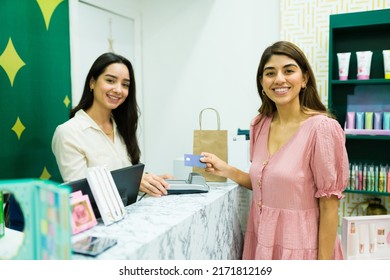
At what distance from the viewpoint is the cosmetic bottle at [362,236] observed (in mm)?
2029

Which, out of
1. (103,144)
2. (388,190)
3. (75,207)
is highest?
(103,144)

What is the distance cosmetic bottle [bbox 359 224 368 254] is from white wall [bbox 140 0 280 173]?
3.72 feet

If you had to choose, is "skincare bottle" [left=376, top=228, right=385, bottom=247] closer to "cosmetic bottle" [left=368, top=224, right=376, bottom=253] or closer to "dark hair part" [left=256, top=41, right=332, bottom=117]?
"cosmetic bottle" [left=368, top=224, right=376, bottom=253]

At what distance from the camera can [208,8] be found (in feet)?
9.53

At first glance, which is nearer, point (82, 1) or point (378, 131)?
point (378, 131)

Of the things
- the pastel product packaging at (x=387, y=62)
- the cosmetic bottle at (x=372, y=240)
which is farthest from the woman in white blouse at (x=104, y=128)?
the pastel product packaging at (x=387, y=62)

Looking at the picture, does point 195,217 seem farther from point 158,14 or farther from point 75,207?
point 158,14

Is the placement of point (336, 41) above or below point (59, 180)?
above

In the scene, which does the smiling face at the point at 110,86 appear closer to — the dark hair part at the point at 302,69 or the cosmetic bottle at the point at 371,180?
the dark hair part at the point at 302,69

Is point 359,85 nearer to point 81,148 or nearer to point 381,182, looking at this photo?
point 381,182

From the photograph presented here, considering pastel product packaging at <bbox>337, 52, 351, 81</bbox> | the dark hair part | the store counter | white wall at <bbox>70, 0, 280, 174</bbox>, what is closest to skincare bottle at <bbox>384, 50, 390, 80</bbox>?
pastel product packaging at <bbox>337, 52, 351, 81</bbox>

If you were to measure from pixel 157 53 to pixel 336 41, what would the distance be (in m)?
1.45

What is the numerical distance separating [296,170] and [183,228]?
0.54 meters

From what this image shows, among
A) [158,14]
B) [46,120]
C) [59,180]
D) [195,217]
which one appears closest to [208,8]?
[158,14]
